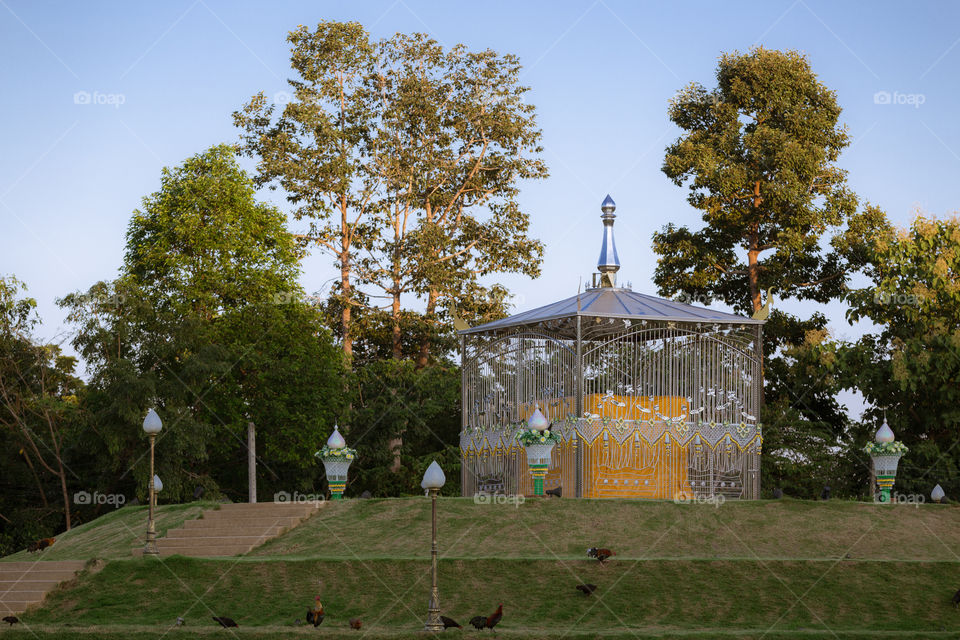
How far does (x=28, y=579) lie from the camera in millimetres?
18219

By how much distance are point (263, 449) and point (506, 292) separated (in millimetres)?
8776

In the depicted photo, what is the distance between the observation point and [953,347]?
85.6ft

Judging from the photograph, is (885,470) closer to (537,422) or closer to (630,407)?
(630,407)

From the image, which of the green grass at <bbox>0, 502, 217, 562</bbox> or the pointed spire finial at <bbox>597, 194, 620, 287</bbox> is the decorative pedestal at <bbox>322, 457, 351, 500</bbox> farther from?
the pointed spire finial at <bbox>597, 194, 620, 287</bbox>

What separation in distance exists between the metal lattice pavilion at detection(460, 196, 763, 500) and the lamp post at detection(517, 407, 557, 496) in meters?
0.49

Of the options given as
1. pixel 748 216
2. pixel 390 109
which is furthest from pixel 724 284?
pixel 390 109

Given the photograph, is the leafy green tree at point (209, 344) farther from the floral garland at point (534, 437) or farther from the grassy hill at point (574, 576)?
the floral garland at point (534, 437)

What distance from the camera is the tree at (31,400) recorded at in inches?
1188

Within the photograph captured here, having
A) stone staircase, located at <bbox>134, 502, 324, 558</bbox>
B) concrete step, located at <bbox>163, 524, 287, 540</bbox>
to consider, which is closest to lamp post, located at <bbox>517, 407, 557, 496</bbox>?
stone staircase, located at <bbox>134, 502, 324, 558</bbox>

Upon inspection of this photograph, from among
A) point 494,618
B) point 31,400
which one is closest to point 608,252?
point 494,618

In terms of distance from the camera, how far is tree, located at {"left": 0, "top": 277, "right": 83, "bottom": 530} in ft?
99.0

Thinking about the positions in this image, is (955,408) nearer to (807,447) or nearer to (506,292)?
(807,447)

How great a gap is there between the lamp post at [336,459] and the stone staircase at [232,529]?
40.4 inches

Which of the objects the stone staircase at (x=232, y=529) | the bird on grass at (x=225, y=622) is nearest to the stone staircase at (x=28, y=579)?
the stone staircase at (x=232, y=529)
